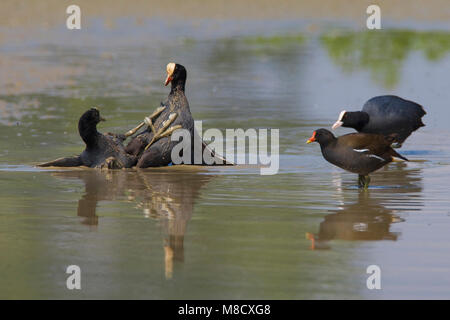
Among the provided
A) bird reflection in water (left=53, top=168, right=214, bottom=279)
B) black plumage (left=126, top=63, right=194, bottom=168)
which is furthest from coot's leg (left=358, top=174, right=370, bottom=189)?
black plumage (left=126, top=63, right=194, bottom=168)

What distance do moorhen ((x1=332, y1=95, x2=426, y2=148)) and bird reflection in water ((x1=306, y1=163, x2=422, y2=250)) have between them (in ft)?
4.95

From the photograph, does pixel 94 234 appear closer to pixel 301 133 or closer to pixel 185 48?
pixel 301 133

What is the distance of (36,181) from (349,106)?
836cm

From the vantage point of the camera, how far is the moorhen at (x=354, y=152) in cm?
1105

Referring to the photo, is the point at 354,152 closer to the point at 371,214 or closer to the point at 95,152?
the point at 371,214

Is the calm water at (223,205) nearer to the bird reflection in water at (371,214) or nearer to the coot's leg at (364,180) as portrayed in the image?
the bird reflection in water at (371,214)

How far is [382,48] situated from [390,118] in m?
14.5

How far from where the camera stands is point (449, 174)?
40.0ft

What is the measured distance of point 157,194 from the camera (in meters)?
10.9

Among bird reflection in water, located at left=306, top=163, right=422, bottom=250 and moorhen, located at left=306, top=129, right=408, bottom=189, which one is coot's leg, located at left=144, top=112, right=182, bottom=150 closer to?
moorhen, located at left=306, top=129, right=408, bottom=189

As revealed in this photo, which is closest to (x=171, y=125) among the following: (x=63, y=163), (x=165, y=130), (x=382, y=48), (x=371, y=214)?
(x=165, y=130)

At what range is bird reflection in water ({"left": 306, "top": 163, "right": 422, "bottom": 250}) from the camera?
8906 millimetres
